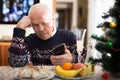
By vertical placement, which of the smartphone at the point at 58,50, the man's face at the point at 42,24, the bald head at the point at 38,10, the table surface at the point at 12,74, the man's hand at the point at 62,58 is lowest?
the table surface at the point at 12,74

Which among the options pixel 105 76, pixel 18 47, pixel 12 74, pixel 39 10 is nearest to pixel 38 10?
pixel 39 10

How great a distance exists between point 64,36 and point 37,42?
0.72 ft

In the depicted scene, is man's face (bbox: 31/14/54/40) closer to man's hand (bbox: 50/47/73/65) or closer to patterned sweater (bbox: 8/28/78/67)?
patterned sweater (bbox: 8/28/78/67)

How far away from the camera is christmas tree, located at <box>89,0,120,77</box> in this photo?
1084 millimetres

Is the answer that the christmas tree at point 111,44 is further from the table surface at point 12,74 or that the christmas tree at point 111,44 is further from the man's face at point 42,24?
the man's face at point 42,24

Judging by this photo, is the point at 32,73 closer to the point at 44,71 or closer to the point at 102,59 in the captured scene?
the point at 44,71

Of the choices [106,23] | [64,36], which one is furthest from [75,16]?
[106,23]

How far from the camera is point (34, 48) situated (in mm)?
1649

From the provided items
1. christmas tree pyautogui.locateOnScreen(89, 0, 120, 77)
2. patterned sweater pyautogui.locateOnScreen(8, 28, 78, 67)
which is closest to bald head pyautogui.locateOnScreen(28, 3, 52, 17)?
patterned sweater pyautogui.locateOnScreen(8, 28, 78, 67)

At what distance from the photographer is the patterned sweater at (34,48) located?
144 centimetres

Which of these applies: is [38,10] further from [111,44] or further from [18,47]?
[111,44]

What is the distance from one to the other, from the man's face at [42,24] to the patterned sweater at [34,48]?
9 cm

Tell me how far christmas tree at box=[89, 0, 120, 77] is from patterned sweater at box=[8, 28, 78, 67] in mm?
343

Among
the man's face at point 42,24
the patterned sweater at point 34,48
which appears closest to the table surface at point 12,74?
the patterned sweater at point 34,48
